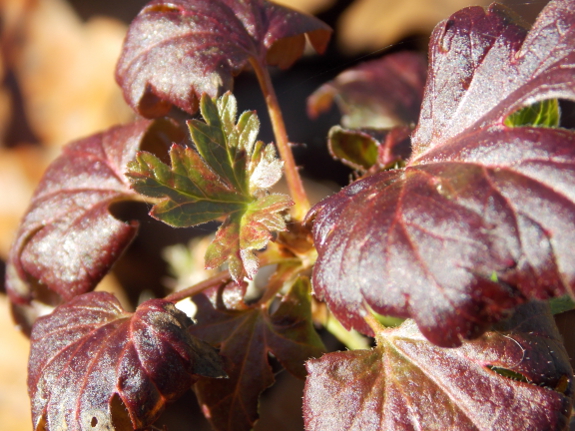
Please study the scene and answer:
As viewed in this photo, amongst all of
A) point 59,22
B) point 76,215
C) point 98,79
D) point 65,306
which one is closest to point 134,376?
point 65,306

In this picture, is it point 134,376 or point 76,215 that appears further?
point 76,215

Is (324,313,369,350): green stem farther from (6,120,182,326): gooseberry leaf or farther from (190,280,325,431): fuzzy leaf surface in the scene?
(6,120,182,326): gooseberry leaf

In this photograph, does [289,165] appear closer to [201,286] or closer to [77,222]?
[201,286]

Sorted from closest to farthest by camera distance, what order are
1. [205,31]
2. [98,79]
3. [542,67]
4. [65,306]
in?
[542,67] → [65,306] → [205,31] → [98,79]

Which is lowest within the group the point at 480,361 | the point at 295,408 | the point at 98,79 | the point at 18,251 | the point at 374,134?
the point at 295,408

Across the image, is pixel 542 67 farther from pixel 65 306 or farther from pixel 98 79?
pixel 98 79

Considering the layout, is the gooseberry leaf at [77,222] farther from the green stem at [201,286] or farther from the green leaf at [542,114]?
the green leaf at [542,114]

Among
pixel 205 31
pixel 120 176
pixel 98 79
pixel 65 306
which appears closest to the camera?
pixel 65 306
